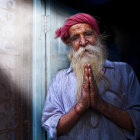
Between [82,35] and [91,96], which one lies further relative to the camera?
[82,35]

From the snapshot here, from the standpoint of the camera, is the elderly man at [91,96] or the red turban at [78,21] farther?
the red turban at [78,21]

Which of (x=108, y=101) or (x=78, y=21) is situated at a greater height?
(x=78, y=21)

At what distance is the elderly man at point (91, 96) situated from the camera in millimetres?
1221

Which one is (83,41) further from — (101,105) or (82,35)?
(101,105)

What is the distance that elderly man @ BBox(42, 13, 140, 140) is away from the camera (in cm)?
122

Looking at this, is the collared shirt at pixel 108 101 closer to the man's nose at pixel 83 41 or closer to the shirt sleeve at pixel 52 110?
the shirt sleeve at pixel 52 110

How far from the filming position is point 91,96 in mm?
1220

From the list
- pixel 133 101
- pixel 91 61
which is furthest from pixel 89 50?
pixel 133 101

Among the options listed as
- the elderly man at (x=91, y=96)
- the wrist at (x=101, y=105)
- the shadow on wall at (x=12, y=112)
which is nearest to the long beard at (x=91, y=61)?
the elderly man at (x=91, y=96)

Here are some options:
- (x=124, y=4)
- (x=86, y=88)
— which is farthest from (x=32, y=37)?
(x=124, y=4)

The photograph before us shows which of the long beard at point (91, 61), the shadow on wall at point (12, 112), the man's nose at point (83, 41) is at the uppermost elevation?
the man's nose at point (83, 41)

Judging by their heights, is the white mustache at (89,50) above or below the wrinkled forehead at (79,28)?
below

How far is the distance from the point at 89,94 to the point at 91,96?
18mm

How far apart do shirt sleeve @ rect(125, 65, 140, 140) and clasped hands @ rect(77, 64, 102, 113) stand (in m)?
0.20
